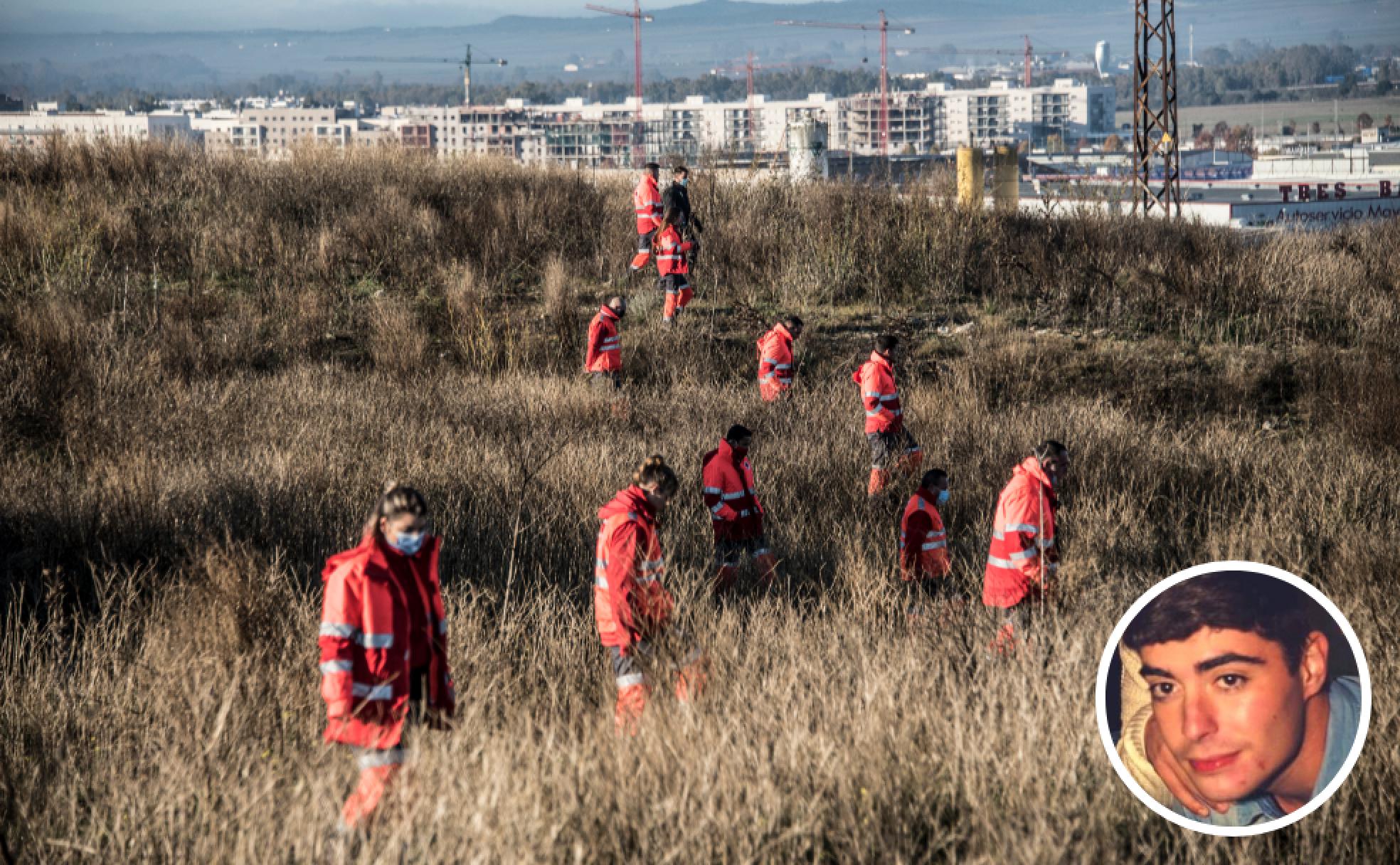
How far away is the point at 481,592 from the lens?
764 centimetres

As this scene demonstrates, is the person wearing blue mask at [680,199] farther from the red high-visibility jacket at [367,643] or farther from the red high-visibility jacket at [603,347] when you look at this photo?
the red high-visibility jacket at [367,643]

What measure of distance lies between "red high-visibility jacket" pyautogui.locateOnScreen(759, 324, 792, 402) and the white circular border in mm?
9078

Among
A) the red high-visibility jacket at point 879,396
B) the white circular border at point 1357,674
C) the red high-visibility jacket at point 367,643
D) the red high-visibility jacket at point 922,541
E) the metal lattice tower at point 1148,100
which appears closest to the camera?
the white circular border at point 1357,674

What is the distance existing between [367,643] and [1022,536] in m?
3.86

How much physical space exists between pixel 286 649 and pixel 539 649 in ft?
4.22

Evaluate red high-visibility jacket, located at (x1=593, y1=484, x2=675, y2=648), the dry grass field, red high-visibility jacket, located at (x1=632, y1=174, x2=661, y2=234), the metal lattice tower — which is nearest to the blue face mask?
the dry grass field

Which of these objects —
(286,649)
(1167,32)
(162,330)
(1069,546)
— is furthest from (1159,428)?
(1167,32)

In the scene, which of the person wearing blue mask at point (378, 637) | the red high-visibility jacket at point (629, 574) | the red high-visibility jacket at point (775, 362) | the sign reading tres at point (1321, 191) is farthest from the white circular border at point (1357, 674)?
the sign reading tres at point (1321, 191)

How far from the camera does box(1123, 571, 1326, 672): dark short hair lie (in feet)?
10.8

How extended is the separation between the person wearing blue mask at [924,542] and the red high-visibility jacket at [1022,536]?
85cm

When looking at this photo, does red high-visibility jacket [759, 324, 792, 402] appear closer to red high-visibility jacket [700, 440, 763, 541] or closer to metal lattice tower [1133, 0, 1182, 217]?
red high-visibility jacket [700, 440, 763, 541]

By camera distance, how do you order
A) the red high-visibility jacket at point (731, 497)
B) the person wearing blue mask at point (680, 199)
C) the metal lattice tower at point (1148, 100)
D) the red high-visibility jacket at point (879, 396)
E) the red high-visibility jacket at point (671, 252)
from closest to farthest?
the red high-visibility jacket at point (731, 497) → the red high-visibility jacket at point (879, 396) → the person wearing blue mask at point (680, 199) → the red high-visibility jacket at point (671, 252) → the metal lattice tower at point (1148, 100)

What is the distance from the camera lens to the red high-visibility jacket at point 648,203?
53.7ft

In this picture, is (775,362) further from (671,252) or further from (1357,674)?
(1357,674)
